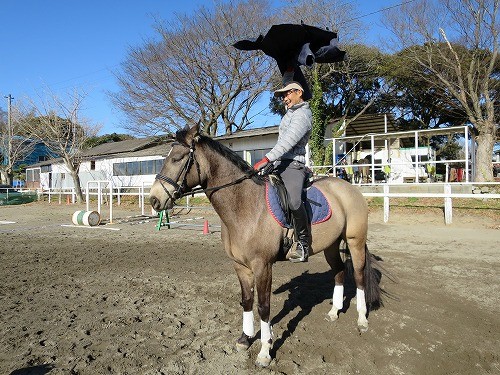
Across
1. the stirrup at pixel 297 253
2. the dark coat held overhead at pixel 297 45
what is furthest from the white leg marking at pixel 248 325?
the dark coat held overhead at pixel 297 45

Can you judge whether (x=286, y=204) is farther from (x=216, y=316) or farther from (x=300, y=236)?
(x=216, y=316)

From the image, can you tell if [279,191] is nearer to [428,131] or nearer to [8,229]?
[8,229]

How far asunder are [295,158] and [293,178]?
250mm

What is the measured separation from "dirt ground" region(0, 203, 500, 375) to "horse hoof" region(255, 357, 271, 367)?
0.05 metres

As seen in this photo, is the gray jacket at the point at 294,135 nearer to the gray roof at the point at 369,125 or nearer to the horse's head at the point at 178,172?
the horse's head at the point at 178,172

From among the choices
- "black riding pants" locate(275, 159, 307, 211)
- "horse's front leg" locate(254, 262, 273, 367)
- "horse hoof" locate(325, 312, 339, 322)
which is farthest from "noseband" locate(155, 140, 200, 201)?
"horse hoof" locate(325, 312, 339, 322)

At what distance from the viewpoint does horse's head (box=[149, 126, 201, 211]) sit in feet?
10.6

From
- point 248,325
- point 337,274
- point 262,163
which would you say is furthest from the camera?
point 337,274

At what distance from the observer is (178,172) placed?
3314 millimetres

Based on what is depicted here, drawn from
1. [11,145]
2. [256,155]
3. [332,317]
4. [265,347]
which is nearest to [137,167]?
[256,155]

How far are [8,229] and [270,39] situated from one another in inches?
507

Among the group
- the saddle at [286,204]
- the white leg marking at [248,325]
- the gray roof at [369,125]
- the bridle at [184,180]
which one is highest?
the gray roof at [369,125]

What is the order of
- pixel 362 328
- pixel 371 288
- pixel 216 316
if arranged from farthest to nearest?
1. pixel 371 288
2. pixel 216 316
3. pixel 362 328

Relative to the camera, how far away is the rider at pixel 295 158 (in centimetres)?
348
